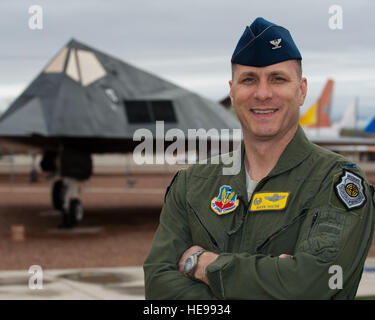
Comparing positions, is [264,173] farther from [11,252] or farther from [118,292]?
[11,252]

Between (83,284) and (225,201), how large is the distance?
6.21 meters

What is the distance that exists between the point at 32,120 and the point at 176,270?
38.7 feet

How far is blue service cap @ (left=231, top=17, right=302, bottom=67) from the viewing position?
2879 millimetres

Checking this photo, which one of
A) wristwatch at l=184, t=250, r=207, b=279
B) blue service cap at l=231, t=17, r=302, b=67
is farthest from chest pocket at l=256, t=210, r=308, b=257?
blue service cap at l=231, t=17, r=302, b=67

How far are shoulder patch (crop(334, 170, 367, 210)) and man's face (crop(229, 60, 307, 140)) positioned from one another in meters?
0.43

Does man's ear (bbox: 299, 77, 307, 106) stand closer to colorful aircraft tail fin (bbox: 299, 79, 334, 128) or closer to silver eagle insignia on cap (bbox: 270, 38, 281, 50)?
silver eagle insignia on cap (bbox: 270, 38, 281, 50)

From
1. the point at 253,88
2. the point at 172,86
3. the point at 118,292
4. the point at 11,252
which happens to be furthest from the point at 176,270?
the point at 172,86

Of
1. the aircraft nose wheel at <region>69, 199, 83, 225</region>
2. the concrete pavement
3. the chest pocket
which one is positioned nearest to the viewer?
the chest pocket

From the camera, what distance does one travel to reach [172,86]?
17828 mm

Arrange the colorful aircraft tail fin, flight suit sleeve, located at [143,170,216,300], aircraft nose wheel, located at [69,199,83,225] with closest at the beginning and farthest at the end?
flight suit sleeve, located at [143,170,216,300], aircraft nose wheel, located at [69,199,83,225], the colorful aircraft tail fin

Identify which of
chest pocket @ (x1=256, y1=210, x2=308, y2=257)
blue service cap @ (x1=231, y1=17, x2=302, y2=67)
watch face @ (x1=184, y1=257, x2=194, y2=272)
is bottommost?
watch face @ (x1=184, y1=257, x2=194, y2=272)

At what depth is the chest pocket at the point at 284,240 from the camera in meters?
2.85

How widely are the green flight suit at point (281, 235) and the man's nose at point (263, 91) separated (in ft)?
1.05

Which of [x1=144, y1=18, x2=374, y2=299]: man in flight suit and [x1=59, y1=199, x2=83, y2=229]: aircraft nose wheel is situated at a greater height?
[x1=144, y1=18, x2=374, y2=299]: man in flight suit
